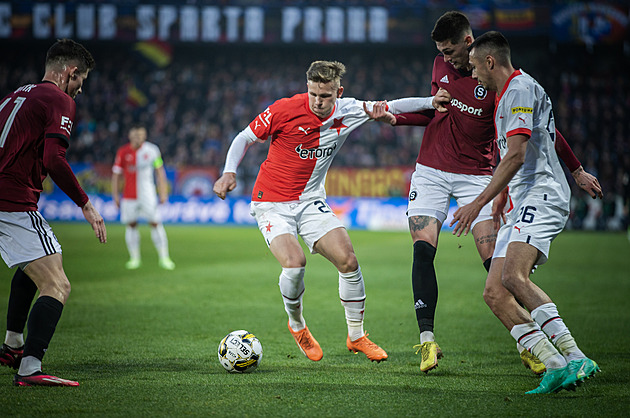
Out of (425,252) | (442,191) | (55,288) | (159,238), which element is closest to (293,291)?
(425,252)

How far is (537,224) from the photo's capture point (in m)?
4.50

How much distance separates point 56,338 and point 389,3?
2592 centimetres

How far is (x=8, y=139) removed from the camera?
15.3 ft

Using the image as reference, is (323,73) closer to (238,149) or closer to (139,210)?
(238,149)

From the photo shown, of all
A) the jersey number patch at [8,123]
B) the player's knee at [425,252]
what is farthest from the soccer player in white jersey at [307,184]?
the jersey number patch at [8,123]

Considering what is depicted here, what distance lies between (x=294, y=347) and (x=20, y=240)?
2.59 metres

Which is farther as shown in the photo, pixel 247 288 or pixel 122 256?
pixel 122 256

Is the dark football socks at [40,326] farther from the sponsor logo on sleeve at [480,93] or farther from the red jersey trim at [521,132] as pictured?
the sponsor logo on sleeve at [480,93]

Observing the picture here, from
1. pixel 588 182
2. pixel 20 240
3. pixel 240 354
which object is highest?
pixel 588 182

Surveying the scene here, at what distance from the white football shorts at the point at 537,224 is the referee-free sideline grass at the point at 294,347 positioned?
91cm

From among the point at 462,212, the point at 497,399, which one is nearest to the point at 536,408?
the point at 497,399

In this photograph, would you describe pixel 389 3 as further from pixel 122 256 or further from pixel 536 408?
pixel 536 408

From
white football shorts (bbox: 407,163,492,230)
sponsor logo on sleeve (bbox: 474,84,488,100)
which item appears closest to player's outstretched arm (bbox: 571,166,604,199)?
white football shorts (bbox: 407,163,492,230)

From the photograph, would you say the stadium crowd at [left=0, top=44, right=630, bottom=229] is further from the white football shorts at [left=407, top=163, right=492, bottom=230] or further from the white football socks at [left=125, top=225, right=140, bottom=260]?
the white football shorts at [left=407, top=163, right=492, bottom=230]
